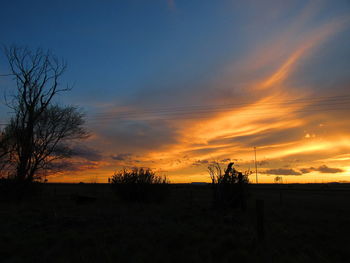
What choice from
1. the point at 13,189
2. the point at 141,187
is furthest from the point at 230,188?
the point at 13,189

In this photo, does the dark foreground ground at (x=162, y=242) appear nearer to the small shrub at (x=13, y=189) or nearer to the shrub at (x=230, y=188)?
the shrub at (x=230, y=188)

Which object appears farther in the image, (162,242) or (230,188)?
(230,188)

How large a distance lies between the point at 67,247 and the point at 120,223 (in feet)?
10.5

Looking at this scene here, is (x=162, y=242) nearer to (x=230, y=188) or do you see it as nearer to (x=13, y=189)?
(x=230, y=188)

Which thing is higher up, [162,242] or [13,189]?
[13,189]

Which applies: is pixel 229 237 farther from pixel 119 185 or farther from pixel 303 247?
pixel 119 185

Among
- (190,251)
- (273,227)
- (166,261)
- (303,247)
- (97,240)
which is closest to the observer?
(166,261)

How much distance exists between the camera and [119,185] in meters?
20.3

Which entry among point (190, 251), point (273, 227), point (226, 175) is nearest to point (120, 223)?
point (190, 251)

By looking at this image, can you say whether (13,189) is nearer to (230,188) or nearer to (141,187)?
(141,187)

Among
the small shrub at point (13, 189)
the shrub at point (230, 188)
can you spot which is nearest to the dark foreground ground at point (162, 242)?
the shrub at point (230, 188)

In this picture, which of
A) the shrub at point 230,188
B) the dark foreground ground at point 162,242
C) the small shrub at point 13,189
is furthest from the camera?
the small shrub at point 13,189

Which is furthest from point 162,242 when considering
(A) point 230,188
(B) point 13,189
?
(B) point 13,189

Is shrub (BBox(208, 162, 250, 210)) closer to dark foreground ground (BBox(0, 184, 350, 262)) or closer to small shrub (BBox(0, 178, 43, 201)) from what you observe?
dark foreground ground (BBox(0, 184, 350, 262))
